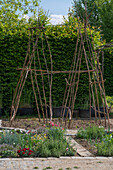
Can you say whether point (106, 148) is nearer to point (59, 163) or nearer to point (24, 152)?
point (59, 163)

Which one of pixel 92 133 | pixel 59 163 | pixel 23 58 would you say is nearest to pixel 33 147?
pixel 59 163

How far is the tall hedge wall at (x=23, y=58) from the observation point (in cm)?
917

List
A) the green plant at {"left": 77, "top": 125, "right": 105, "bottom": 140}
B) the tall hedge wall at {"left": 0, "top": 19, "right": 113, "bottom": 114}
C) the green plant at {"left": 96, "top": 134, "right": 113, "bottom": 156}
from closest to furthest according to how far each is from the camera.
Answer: the green plant at {"left": 96, "top": 134, "right": 113, "bottom": 156} < the green plant at {"left": 77, "top": 125, "right": 105, "bottom": 140} < the tall hedge wall at {"left": 0, "top": 19, "right": 113, "bottom": 114}

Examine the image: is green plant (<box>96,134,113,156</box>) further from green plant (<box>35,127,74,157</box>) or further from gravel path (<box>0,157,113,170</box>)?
green plant (<box>35,127,74,157</box>)

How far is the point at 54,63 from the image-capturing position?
30.7ft

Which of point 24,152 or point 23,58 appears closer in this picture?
point 24,152

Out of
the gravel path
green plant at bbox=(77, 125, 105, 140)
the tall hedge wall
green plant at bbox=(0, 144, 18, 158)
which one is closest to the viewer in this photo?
the gravel path

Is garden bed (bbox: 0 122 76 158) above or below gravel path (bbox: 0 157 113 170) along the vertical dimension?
above

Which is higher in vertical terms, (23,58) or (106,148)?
(23,58)

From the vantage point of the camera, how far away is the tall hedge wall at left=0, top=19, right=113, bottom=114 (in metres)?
9.17

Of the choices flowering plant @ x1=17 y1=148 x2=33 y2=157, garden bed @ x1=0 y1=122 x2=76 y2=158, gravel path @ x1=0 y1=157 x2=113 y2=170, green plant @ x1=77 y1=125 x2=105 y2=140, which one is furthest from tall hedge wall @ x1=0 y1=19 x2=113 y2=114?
gravel path @ x1=0 y1=157 x2=113 y2=170

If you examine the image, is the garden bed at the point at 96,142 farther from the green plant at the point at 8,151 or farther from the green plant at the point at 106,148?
the green plant at the point at 8,151

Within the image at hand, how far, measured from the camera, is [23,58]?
9.22 metres

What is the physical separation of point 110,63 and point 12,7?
15.7 feet
